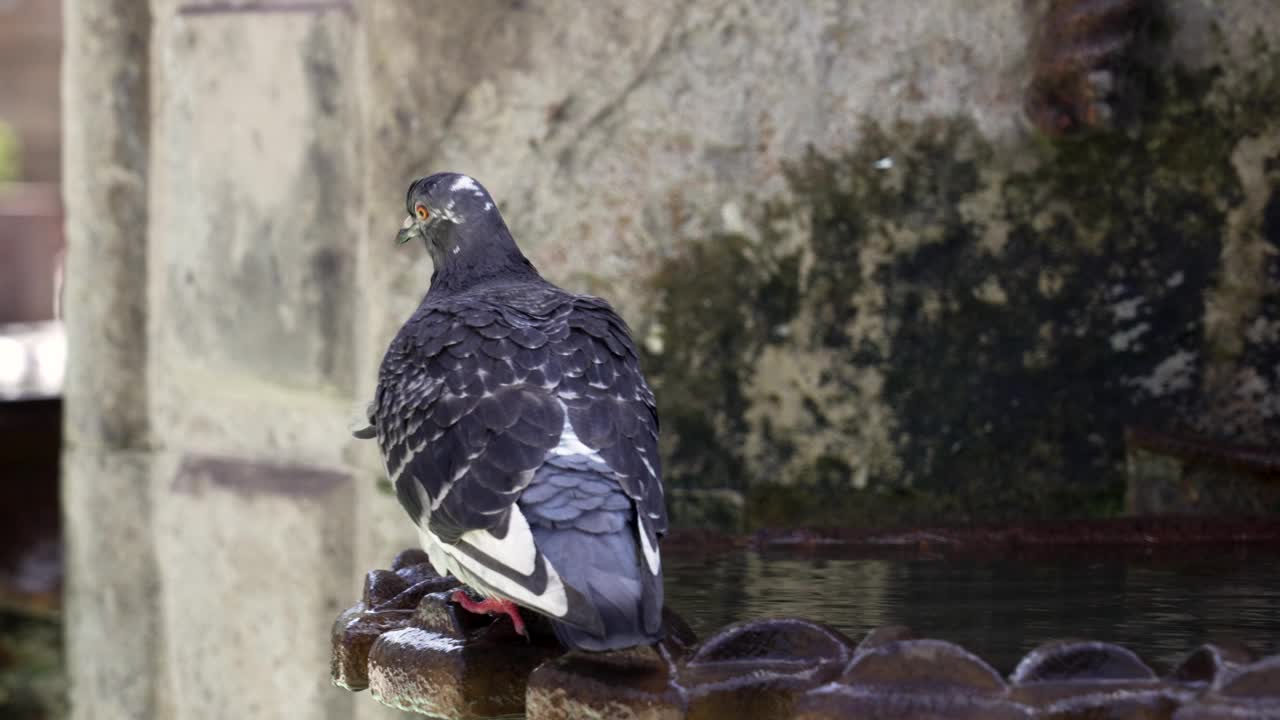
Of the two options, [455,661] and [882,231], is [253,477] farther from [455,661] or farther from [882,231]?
[455,661]

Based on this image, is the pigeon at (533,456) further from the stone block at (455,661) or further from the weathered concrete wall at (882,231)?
the weathered concrete wall at (882,231)

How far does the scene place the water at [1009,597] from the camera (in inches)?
62.3

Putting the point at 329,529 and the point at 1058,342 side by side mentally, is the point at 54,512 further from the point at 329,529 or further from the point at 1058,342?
the point at 1058,342

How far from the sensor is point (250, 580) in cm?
305

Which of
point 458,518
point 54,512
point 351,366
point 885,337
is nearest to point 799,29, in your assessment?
point 885,337

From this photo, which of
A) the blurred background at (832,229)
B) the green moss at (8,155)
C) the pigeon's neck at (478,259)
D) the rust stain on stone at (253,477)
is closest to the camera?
the pigeon's neck at (478,259)

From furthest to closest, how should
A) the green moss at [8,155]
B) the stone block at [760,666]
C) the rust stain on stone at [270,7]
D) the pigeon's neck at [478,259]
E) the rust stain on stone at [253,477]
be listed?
the green moss at [8,155]
the rust stain on stone at [253,477]
the rust stain on stone at [270,7]
the pigeon's neck at [478,259]
the stone block at [760,666]

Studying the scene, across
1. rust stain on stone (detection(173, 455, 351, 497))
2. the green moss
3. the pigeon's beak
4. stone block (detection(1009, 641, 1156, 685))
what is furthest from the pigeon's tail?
the green moss

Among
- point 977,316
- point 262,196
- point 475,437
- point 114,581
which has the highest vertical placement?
point 262,196

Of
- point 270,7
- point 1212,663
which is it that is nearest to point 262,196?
point 270,7

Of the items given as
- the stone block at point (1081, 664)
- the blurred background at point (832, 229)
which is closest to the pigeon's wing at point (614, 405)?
the stone block at point (1081, 664)

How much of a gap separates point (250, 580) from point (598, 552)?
1.68m

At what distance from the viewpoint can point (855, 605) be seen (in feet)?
5.72

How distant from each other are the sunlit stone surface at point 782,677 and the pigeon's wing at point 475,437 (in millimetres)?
64
